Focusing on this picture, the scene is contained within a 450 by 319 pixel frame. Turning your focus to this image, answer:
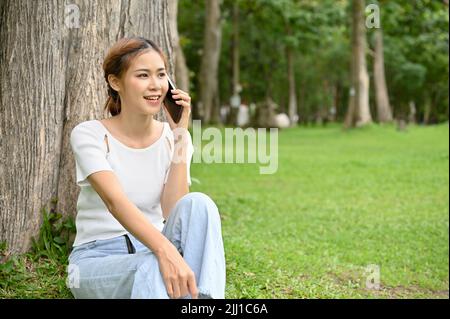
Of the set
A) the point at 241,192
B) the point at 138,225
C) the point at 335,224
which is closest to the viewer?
the point at 138,225

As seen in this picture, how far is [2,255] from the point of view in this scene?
4.06 metres

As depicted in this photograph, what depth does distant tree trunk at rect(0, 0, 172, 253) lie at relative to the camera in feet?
13.6

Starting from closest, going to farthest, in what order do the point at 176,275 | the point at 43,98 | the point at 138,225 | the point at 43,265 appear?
the point at 176,275
the point at 138,225
the point at 43,265
the point at 43,98

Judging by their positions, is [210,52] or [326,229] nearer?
[326,229]

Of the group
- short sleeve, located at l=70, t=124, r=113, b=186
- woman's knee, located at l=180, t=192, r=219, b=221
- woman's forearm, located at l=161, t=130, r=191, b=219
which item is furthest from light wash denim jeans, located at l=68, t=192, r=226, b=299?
short sleeve, located at l=70, t=124, r=113, b=186

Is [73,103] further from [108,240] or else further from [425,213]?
[425,213]

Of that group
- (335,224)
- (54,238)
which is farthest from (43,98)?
(335,224)

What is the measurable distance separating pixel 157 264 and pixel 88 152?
645 mm

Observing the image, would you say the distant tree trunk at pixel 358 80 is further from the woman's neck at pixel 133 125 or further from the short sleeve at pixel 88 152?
the short sleeve at pixel 88 152

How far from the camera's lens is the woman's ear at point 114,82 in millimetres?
3408

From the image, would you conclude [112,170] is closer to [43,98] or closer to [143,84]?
[143,84]

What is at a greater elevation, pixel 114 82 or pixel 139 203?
pixel 114 82

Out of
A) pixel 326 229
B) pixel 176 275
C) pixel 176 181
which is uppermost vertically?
pixel 176 181

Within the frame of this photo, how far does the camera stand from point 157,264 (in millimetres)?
2953
